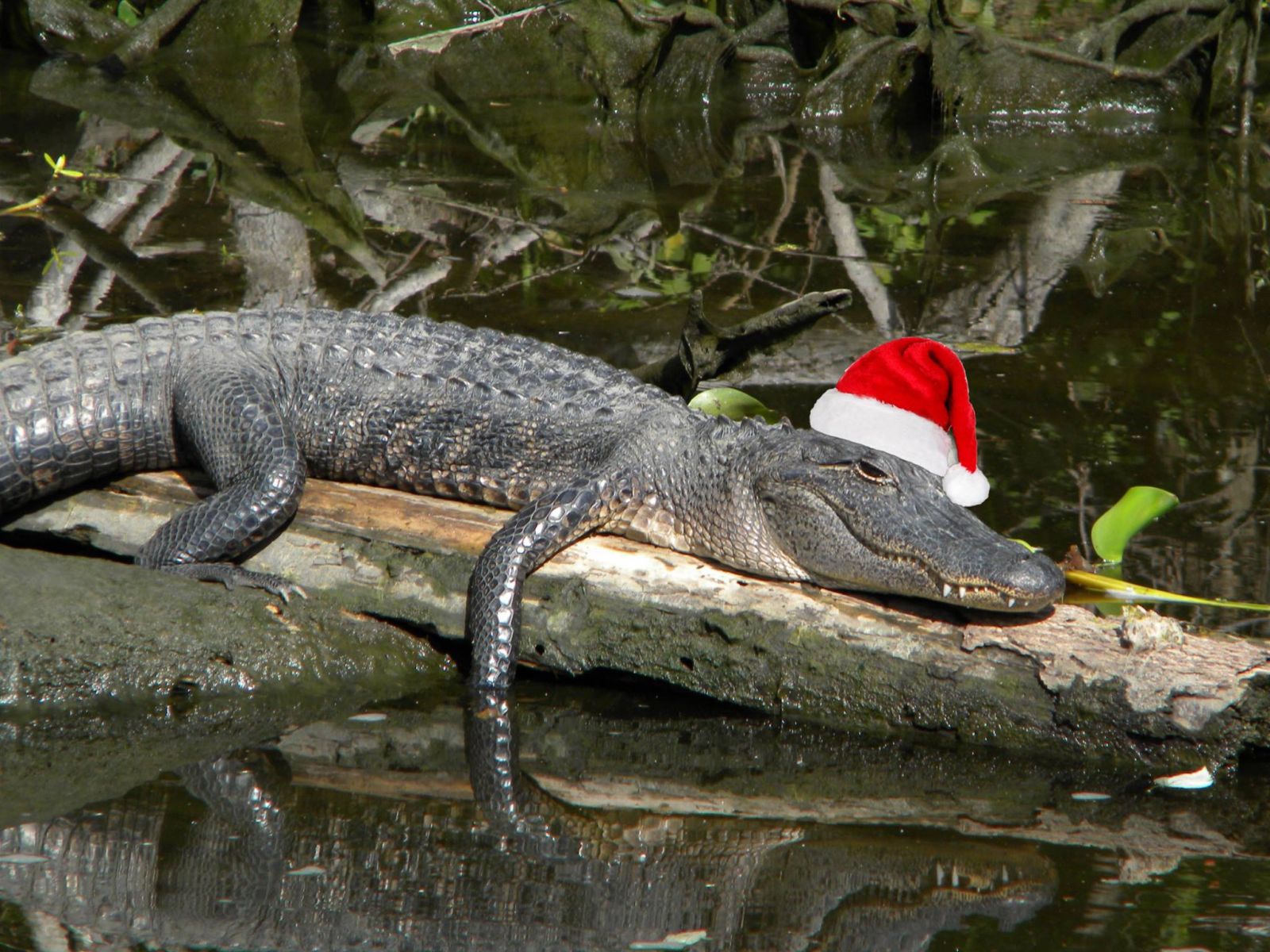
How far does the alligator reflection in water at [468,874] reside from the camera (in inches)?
111

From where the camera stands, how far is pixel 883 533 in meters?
3.97

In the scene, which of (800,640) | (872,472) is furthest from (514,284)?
(800,640)

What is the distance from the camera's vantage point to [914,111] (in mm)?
12234

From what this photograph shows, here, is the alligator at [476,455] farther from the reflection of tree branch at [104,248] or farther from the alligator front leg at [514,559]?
the reflection of tree branch at [104,248]

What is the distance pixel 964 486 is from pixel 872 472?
394 mm

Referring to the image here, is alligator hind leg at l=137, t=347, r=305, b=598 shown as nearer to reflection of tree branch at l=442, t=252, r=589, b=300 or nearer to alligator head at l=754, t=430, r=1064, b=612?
alligator head at l=754, t=430, r=1064, b=612

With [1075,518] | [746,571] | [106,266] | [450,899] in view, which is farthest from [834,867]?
[106,266]

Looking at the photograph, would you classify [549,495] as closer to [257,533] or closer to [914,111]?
[257,533]

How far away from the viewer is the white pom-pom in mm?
4340

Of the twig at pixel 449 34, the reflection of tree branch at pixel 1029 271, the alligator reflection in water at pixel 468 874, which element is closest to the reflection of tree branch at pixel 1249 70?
the reflection of tree branch at pixel 1029 271

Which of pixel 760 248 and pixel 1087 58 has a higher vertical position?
pixel 1087 58

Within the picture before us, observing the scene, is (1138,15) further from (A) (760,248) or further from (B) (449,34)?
(B) (449,34)

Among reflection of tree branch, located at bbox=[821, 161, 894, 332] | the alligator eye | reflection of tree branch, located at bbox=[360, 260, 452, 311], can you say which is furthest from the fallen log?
reflection of tree branch, located at bbox=[821, 161, 894, 332]

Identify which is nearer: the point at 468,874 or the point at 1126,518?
the point at 468,874
